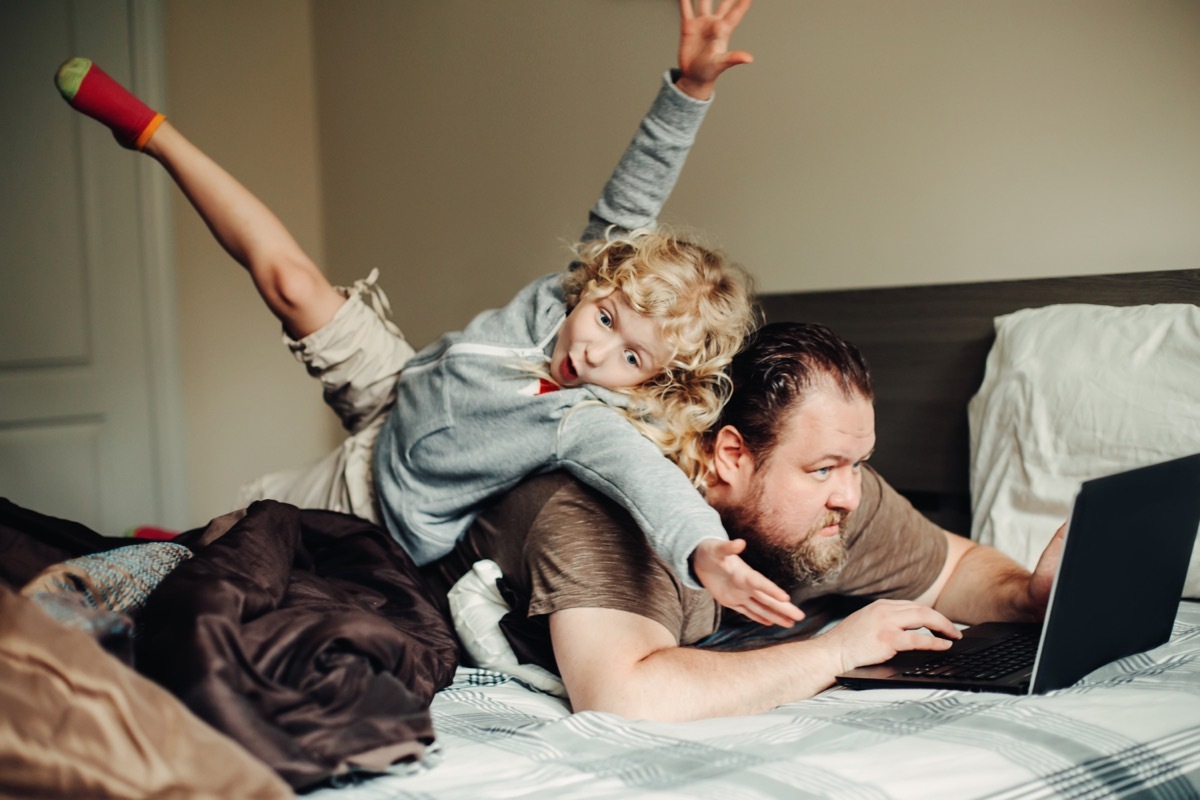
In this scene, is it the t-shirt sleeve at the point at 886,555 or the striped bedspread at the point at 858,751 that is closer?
the striped bedspread at the point at 858,751

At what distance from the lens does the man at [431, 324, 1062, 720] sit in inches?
48.0

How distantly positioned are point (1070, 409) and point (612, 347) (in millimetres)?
759

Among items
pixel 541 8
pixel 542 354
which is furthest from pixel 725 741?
pixel 541 8

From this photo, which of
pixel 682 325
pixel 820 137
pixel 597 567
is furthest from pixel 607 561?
pixel 820 137

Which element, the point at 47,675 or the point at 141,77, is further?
the point at 141,77

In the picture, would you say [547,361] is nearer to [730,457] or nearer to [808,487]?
[730,457]

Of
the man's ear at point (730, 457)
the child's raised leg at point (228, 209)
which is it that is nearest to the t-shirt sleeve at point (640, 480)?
the man's ear at point (730, 457)

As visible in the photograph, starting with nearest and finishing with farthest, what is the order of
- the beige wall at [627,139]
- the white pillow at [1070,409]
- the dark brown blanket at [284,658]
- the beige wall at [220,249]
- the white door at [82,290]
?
the dark brown blanket at [284,658] → the white pillow at [1070,409] → the beige wall at [627,139] → the white door at [82,290] → the beige wall at [220,249]

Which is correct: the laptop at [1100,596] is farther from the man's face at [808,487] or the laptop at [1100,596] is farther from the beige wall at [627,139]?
the beige wall at [627,139]

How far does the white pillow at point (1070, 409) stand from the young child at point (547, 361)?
0.51 metres

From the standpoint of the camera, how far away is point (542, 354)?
1.61 meters

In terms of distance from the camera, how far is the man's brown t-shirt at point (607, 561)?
129 centimetres

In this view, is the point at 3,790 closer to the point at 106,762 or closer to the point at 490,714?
the point at 106,762

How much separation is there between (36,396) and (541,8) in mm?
1756
